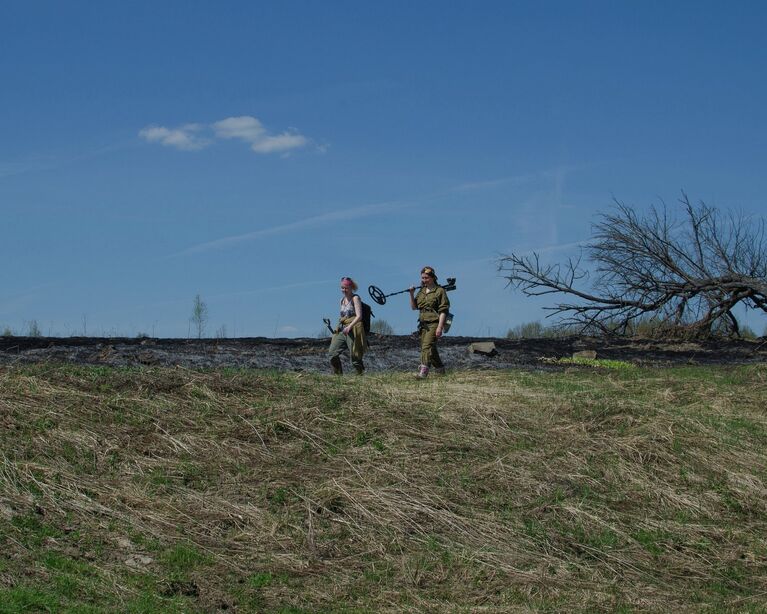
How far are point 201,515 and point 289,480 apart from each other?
3.88 feet

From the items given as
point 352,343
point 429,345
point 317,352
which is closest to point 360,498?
point 429,345

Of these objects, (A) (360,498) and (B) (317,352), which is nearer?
(A) (360,498)

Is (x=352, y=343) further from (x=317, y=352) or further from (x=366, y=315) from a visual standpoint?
(x=317, y=352)

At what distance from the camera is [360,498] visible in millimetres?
9211

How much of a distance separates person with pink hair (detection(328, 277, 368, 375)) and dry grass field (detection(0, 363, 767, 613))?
8.20ft

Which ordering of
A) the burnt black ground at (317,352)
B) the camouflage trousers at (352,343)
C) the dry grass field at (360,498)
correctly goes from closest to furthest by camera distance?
1. the dry grass field at (360,498)
2. the camouflage trousers at (352,343)
3. the burnt black ground at (317,352)

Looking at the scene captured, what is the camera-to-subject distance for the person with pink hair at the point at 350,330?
16.0 metres

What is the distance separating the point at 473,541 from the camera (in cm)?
861

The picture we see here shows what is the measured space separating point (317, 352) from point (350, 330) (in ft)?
14.7

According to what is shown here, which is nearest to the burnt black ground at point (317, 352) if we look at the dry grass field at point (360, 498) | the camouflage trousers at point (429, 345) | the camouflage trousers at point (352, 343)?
the camouflage trousers at point (352, 343)

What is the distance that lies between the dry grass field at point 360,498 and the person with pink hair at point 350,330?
8.20ft

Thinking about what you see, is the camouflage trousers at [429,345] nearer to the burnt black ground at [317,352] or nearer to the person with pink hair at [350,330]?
the person with pink hair at [350,330]

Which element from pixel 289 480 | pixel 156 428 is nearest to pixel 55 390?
pixel 156 428

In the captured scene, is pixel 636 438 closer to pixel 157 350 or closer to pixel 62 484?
pixel 62 484
